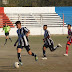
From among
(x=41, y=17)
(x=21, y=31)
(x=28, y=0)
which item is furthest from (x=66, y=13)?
(x=21, y=31)

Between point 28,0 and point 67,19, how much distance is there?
22550mm

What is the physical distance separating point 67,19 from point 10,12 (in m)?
7.31

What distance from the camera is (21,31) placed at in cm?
1166

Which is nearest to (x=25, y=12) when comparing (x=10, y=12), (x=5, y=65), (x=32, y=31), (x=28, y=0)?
(x=10, y=12)

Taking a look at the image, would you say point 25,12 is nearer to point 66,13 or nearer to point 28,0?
point 66,13

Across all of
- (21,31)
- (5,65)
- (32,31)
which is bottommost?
(32,31)

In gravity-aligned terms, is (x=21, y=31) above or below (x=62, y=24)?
above

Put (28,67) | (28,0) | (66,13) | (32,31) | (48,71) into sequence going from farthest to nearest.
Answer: (28,0) → (66,13) → (32,31) → (28,67) → (48,71)

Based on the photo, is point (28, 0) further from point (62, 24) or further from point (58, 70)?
point (58, 70)

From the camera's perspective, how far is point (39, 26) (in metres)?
38.8

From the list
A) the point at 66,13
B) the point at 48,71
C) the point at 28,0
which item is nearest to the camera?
the point at 48,71

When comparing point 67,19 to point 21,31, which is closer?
point 21,31

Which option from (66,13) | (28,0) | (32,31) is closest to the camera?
(32,31)

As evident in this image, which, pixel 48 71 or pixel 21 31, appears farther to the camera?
pixel 21 31
